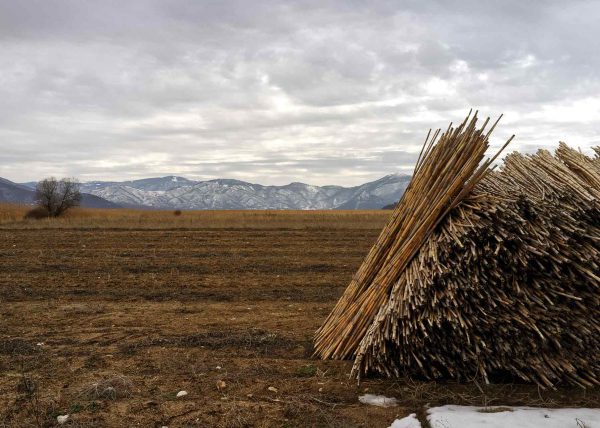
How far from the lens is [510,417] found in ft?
11.4

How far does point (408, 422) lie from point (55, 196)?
3745cm

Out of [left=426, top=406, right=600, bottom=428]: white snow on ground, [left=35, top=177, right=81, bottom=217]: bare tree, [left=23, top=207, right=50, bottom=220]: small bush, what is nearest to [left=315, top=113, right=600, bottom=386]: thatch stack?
[left=426, top=406, right=600, bottom=428]: white snow on ground

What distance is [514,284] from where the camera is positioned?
3.76 meters

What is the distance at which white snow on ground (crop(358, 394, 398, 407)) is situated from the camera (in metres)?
3.81

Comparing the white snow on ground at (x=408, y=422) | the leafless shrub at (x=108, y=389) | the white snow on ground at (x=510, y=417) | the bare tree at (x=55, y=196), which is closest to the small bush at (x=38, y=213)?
the bare tree at (x=55, y=196)

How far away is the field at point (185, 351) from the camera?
3713mm

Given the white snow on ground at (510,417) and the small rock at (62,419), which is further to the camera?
the small rock at (62,419)

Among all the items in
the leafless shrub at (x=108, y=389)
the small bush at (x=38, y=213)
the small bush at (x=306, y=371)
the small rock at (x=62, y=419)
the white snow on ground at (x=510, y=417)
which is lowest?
the small rock at (x=62, y=419)

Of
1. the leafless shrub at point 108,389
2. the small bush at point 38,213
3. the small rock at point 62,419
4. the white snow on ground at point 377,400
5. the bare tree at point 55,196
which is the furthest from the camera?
the bare tree at point 55,196

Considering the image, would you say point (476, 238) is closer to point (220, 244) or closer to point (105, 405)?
point (105, 405)

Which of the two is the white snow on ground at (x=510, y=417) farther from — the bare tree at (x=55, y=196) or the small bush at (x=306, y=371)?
the bare tree at (x=55, y=196)

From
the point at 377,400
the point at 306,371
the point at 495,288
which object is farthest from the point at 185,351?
the point at 495,288

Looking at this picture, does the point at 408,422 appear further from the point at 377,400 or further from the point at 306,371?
the point at 306,371

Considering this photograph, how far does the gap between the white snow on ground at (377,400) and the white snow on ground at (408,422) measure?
0.27 meters
